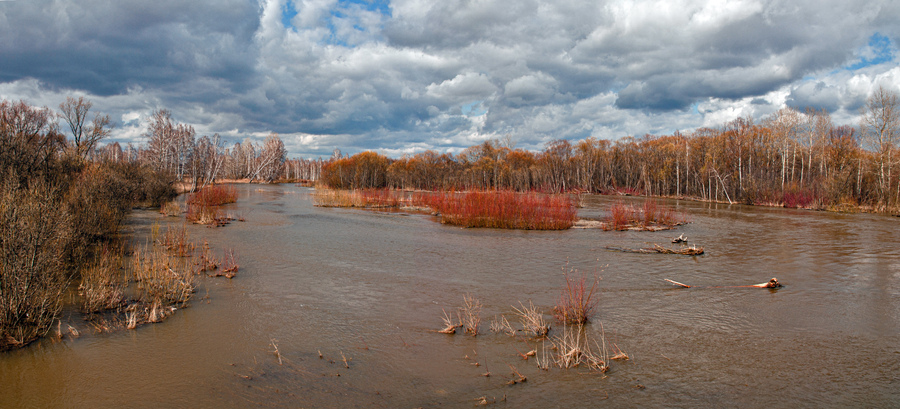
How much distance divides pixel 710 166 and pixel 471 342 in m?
50.7

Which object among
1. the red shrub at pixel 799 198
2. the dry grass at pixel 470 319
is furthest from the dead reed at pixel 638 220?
the red shrub at pixel 799 198

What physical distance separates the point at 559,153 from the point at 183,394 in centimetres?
7332

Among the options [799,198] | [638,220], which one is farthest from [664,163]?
[638,220]

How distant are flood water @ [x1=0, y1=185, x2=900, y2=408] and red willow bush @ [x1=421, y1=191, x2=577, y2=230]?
7528 millimetres

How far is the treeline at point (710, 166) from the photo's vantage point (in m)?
32.4

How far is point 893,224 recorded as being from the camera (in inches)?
914

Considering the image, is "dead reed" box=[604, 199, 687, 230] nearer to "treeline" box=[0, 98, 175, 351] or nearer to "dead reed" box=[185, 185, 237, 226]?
"dead reed" box=[185, 185, 237, 226]

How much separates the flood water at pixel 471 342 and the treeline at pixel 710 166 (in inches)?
495

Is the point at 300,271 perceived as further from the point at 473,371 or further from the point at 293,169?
the point at 293,169

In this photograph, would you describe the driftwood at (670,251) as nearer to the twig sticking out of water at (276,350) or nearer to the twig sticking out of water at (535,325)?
the twig sticking out of water at (535,325)

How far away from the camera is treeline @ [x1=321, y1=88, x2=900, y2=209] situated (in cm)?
3238

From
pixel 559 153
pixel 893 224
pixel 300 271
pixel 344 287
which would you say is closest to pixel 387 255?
pixel 300 271

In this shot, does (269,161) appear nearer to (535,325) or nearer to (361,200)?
(361,200)

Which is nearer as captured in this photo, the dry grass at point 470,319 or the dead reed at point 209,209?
the dry grass at point 470,319
